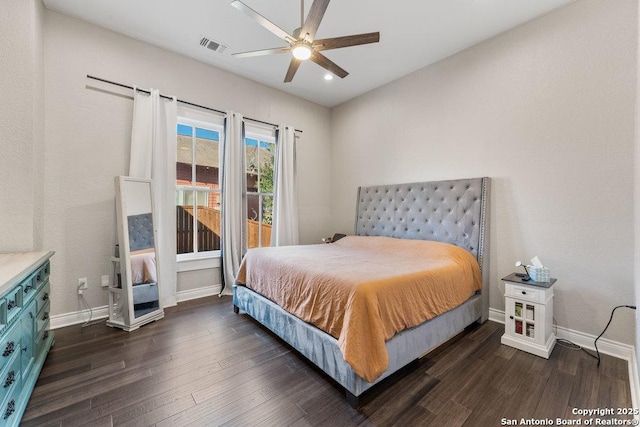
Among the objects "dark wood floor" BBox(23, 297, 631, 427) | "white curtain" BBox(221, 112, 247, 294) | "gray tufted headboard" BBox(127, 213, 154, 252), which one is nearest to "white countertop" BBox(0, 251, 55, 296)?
"gray tufted headboard" BBox(127, 213, 154, 252)

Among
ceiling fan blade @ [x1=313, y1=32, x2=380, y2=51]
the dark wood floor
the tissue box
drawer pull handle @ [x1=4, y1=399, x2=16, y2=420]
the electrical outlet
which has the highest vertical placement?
ceiling fan blade @ [x1=313, y1=32, x2=380, y2=51]

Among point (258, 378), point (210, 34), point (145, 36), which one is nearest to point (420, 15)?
point (210, 34)

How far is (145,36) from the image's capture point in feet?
9.85

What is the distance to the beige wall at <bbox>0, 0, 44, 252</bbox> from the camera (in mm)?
2053

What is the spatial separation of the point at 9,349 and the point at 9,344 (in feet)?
0.08

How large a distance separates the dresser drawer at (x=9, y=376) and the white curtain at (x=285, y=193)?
2.90 meters

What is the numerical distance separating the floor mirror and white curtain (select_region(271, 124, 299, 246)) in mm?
1694

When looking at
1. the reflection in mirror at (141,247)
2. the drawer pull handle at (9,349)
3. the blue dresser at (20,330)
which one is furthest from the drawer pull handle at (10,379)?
the reflection in mirror at (141,247)

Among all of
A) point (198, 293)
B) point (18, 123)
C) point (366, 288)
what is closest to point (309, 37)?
point (366, 288)

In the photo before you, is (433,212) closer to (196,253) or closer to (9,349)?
(196,253)

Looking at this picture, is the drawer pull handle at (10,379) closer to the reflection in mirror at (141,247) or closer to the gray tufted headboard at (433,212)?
the reflection in mirror at (141,247)

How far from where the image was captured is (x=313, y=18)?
1916mm

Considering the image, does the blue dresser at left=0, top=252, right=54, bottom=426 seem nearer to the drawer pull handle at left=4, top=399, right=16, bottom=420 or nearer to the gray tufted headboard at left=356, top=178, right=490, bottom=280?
the drawer pull handle at left=4, top=399, right=16, bottom=420

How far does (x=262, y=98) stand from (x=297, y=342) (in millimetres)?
3508
